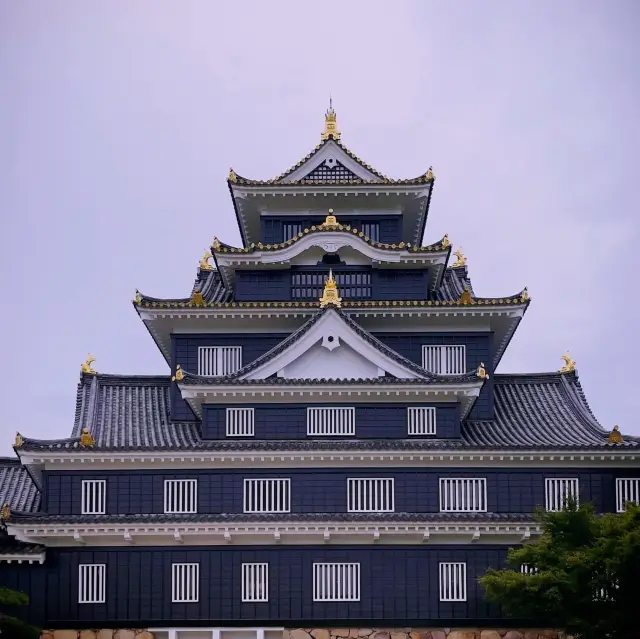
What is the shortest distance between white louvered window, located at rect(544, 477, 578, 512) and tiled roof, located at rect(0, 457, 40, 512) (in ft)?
54.4

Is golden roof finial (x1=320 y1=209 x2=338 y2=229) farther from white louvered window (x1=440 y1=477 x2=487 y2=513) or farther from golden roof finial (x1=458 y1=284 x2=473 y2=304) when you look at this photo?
white louvered window (x1=440 y1=477 x2=487 y2=513)

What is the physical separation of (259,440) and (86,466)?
18.0 ft

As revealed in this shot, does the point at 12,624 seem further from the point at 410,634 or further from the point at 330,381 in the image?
the point at 330,381

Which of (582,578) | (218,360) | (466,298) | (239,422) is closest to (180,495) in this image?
(239,422)

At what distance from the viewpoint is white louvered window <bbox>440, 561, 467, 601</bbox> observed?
37438mm

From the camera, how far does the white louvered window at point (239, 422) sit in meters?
39.1

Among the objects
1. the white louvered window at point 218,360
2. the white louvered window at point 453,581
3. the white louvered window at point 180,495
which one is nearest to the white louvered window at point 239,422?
the white louvered window at point 180,495

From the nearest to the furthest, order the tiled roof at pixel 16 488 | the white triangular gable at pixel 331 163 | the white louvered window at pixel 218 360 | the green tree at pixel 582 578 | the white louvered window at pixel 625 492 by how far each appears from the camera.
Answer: the green tree at pixel 582 578 → the white louvered window at pixel 625 492 → the tiled roof at pixel 16 488 → the white louvered window at pixel 218 360 → the white triangular gable at pixel 331 163

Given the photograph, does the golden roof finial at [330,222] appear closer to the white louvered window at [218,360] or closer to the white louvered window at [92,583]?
the white louvered window at [218,360]

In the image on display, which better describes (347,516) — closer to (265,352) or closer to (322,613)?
(322,613)

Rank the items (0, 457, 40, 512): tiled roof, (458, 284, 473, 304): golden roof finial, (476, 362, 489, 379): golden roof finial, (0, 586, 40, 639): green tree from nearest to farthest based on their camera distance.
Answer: (0, 586, 40, 639): green tree
(476, 362, 489, 379): golden roof finial
(0, 457, 40, 512): tiled roof
(458, 284, 473, 304): golden roof finial

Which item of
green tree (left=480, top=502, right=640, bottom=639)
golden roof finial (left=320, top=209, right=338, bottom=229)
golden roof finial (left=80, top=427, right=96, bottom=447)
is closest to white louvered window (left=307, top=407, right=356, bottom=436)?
golden roof finial (left=320, top=209, right=338, bottom=229)

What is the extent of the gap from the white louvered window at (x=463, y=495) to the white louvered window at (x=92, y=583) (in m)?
10.7

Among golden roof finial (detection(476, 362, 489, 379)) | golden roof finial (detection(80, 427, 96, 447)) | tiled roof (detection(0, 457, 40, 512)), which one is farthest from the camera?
tiled roof (detection(0, 457, 40, 512))
